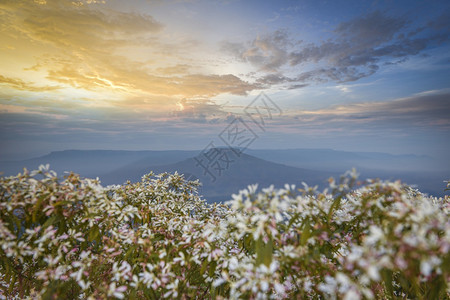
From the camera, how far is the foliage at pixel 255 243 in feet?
6.78

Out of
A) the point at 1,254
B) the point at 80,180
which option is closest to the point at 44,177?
the point at 80,180

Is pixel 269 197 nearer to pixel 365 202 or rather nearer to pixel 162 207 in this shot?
pixel 365 202

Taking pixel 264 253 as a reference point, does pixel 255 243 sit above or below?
below

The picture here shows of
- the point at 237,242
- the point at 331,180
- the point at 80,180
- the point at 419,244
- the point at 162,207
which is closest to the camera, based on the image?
the point at 419,244

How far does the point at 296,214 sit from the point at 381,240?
47.3 inches

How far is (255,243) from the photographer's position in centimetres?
315

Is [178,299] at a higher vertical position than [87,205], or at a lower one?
lower

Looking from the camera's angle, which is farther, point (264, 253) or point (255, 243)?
point (255, 243)

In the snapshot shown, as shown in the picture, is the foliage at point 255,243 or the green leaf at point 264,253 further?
the green leaf at point 264,253

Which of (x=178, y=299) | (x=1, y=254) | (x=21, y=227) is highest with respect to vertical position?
(x=21, y=227)

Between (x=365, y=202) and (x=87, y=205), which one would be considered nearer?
(x=365, y=202)

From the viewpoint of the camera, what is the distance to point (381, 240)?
206cm

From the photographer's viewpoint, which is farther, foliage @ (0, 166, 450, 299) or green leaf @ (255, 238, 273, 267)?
green leaf @ (255, 238, 273, 267)

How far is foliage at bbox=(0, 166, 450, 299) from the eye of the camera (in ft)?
6.78
